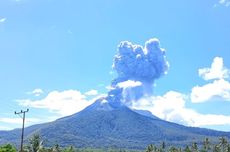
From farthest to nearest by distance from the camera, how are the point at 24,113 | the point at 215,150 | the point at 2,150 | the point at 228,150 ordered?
the point at 215,150, the point at 228,150, the point at 2,150, the point at 24,113

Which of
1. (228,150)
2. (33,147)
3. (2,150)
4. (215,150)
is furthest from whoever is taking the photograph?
(215,150)

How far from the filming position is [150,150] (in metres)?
189

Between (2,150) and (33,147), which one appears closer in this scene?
(2,150)

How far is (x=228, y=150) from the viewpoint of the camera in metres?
178

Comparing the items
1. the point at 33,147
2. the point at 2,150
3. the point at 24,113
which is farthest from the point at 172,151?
the point at 24,113

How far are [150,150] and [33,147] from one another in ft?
246

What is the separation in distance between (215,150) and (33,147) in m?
93.0

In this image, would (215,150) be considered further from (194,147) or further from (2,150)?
(2,150)

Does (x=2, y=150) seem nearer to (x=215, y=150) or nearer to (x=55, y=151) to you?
(x=55, y=151)

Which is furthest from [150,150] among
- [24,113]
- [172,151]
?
[24,113]

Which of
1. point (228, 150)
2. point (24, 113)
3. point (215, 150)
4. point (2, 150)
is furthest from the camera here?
point (215, 150)

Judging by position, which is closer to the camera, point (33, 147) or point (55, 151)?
point (33, 147)

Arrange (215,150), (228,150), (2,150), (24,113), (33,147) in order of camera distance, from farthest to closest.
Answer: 1. (215,150)
2. (228,150)
3. (33,147)
4. (2,150)
5. (24,113)

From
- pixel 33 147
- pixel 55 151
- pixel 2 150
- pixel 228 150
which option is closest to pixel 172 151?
pixel 228 150
